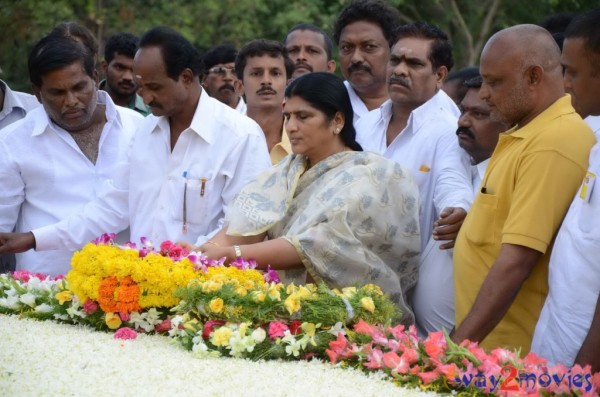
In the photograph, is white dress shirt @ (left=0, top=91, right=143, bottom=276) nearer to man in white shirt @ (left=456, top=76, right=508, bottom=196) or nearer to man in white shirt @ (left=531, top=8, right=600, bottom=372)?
man in white shirt @ (left=456, top=76, right=508, bottom=196)

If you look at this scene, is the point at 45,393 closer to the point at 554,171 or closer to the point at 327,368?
the point at 327,368

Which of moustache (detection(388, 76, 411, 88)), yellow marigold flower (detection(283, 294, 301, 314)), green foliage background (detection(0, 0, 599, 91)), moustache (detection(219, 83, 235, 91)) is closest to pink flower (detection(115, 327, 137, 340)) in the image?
yellow marigold flower (detection(283, 294, 301, 314))

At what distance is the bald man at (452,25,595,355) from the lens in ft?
14.1

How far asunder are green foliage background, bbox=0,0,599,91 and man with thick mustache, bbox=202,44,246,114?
793 cm

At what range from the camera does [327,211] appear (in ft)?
17.1

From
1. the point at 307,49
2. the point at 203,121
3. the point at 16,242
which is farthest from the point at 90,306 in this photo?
the point at 307,49

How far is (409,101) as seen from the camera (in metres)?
6.21

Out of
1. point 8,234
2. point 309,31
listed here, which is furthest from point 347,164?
point 309,31

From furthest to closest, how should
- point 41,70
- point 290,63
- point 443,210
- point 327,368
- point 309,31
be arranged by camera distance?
point 309,31 < point 290,63 < point 41,70 < point 443,210 < point 327,368

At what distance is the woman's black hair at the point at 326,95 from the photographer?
549cm

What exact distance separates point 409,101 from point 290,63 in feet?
5.85

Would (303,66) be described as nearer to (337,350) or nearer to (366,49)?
(366,49)

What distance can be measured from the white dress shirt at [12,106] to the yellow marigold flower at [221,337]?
370cm

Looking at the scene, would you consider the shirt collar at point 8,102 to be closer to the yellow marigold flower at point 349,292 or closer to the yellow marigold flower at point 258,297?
the yellow marigold flower at point 258,297
